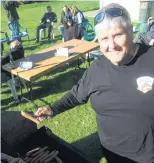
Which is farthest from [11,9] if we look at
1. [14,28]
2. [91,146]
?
[91,146]

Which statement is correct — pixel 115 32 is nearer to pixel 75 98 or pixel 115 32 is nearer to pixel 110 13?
pixel 110 13

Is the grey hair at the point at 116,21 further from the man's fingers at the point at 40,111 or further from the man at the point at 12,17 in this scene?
the man at the point at 12,17

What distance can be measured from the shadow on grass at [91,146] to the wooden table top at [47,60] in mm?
1567

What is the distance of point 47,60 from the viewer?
584 centimetres

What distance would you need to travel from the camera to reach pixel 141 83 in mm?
1908

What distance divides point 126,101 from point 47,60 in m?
4.05

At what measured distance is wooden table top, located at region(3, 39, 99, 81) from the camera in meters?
5.16

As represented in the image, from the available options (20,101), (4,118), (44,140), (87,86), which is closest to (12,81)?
(20,101)

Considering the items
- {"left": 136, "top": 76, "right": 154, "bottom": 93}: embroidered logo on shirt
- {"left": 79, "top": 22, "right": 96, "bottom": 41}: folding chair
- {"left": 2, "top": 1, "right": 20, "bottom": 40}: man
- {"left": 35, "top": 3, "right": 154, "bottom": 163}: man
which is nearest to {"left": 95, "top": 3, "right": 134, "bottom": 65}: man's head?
{"left": 35, "top": 3, "right": 154, "bottom": 163}: man

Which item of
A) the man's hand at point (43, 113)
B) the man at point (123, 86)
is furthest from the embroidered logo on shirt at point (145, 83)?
the man's hand at point (43, 113)

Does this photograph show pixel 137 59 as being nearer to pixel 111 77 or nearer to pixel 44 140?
pixel 111 77

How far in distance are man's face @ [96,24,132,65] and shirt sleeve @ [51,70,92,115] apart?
13.1 inches

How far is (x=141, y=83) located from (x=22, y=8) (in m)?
22.6

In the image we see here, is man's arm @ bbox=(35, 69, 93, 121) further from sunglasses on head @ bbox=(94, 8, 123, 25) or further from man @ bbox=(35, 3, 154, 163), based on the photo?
sunglasses on head @ bbox=(94, 8, 123, 25)
